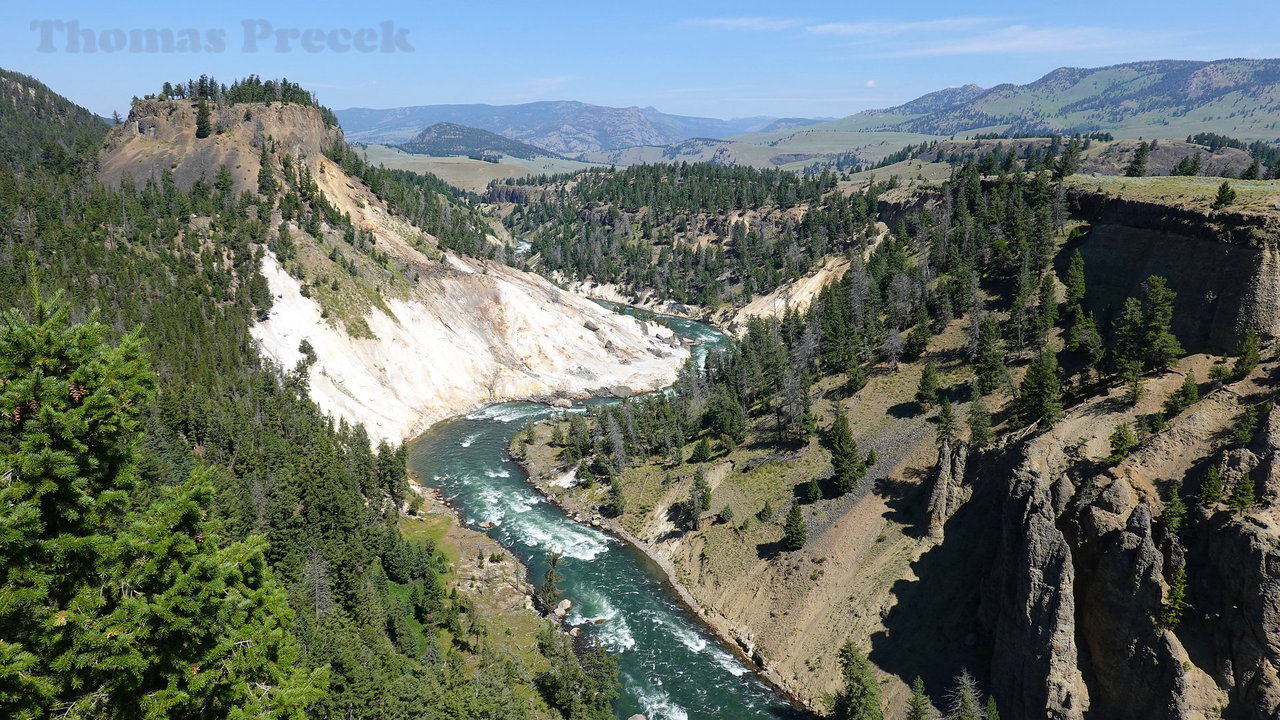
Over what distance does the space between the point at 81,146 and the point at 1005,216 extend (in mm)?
183745

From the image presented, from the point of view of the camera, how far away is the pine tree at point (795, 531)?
60.7 metres

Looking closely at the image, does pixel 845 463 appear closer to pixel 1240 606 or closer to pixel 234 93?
pixel 1240 606

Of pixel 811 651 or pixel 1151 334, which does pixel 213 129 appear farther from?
pixel 1151 334

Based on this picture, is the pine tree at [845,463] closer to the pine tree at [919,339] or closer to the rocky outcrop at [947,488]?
the rocky outcrop at [947,488]

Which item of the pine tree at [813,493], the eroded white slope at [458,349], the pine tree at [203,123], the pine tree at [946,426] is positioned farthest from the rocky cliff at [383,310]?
the pine tree at [946,426]

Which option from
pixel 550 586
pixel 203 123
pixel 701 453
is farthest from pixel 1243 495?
pixel 203 123

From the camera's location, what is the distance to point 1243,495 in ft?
118

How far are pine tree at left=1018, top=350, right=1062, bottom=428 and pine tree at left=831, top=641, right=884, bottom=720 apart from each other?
2311 cm

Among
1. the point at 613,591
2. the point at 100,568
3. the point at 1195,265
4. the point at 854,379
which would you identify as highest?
the point at 100,568

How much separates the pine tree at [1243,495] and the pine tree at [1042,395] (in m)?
16.0

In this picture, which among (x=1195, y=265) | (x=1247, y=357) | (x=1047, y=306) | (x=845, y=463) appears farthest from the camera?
(x=1047, y=306)

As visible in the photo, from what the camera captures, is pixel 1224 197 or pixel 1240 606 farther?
pixel 1224 197

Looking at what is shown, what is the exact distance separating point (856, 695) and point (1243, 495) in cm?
2383

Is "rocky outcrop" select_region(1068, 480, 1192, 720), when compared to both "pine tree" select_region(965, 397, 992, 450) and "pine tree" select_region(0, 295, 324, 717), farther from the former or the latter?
"pine tree" select_region(0, 295, 324, 717)
